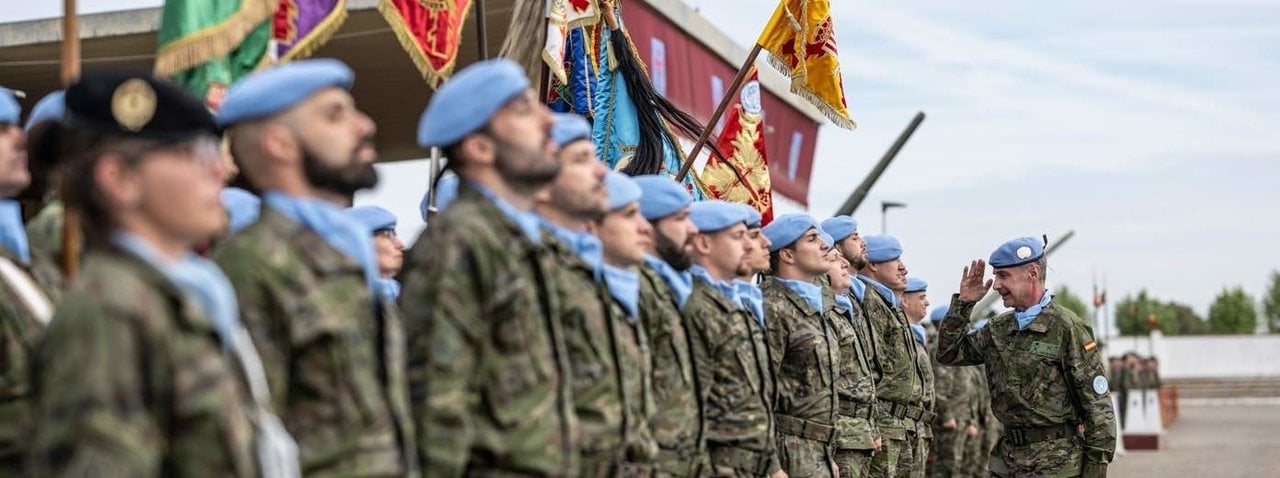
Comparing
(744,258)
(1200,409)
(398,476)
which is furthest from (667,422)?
(1200,409)

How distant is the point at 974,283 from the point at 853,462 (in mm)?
1362

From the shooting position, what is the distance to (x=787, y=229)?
925 cm

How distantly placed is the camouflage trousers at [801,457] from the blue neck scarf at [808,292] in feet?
2.26

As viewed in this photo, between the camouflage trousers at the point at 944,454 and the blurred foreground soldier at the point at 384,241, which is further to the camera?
Answer: the camouflage trousers at the point at 944,454

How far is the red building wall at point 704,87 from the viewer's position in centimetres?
1535

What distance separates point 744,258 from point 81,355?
4.99 metres

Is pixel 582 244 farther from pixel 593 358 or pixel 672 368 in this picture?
pixel 672 368

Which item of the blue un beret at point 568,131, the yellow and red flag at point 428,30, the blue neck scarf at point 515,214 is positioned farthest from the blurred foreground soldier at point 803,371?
the blue neck scarf at point 515,214

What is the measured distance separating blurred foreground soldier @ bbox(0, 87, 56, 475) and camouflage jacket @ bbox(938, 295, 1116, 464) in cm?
683

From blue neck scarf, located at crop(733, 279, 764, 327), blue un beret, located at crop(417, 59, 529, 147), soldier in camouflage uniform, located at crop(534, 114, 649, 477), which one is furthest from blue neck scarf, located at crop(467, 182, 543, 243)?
blue neck scarf, located at crop(733, 279, 764, 327)

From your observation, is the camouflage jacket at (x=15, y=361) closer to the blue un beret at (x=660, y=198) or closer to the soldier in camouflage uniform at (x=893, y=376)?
the blue un beret at (x=660, y=198)

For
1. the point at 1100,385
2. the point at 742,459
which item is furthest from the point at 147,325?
the point at 1100,385

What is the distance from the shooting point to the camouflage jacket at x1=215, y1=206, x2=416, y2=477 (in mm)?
3822

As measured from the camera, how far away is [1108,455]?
402 inches
